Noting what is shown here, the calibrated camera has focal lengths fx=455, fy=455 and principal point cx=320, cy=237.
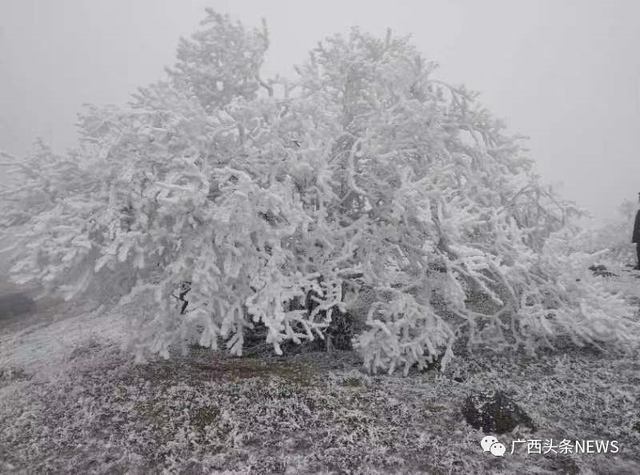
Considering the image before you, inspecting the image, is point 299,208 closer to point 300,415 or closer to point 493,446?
point 300,415

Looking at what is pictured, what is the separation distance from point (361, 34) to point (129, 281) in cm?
642

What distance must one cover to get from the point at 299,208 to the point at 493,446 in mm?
4361

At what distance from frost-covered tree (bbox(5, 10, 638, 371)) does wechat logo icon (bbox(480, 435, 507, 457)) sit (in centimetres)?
176

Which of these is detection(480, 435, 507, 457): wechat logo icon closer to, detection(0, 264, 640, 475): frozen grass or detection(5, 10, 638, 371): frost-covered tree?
detection(0, 264, 640, 475): frozen grass

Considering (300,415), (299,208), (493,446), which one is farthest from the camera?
(299,208)

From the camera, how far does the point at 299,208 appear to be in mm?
7375

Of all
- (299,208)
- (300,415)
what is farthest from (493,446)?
(299,208)

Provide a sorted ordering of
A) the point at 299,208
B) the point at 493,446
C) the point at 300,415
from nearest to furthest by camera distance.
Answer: the point at 493,446 → the point at 300,415 → the point at 299,208

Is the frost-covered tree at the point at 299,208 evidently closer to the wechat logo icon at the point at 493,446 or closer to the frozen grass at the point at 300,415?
the frozen grass at the point at 300,415

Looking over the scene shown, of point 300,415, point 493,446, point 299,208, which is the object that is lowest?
point 300,415

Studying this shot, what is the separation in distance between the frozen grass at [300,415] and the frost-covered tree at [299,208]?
685 millimetres

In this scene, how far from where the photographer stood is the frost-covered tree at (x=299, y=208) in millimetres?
7012

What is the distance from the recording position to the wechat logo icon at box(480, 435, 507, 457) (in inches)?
229

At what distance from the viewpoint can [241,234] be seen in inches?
277
